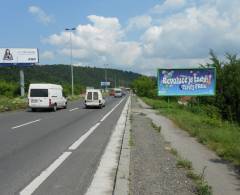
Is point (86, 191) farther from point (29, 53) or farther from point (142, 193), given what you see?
point (29, 53)

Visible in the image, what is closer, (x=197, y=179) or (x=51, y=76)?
(x=197, y=179)

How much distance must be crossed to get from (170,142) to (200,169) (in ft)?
15.5

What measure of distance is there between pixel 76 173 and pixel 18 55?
62.4 metres

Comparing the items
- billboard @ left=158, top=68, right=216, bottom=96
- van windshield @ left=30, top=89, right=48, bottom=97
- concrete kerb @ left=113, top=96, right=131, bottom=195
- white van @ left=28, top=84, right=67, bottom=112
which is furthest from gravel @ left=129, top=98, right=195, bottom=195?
billboard @ left=158, top=68, right=216, bottom=96

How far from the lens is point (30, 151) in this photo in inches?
462

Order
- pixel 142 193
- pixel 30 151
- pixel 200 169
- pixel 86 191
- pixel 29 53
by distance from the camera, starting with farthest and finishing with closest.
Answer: pixel 29 53 → pixel 30 151 → pixel 200 169 → pixel 86 191 → pixel 142 193

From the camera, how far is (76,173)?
8.66m

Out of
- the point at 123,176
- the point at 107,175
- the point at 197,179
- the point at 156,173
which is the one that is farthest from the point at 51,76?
the point at 197,179

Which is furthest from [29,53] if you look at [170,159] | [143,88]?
[170,159]

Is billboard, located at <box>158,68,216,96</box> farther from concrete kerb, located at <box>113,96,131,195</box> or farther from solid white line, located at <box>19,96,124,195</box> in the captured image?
concrete kerb, located at <box>113,96,131,195</box>

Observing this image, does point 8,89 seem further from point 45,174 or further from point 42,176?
point 42,176

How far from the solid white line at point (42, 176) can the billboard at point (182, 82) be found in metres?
25.5

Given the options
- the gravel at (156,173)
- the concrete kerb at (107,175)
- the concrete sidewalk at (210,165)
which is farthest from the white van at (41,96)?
the gravel at (156,173)

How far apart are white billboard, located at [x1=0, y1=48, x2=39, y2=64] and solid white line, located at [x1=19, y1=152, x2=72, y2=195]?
196 feet
